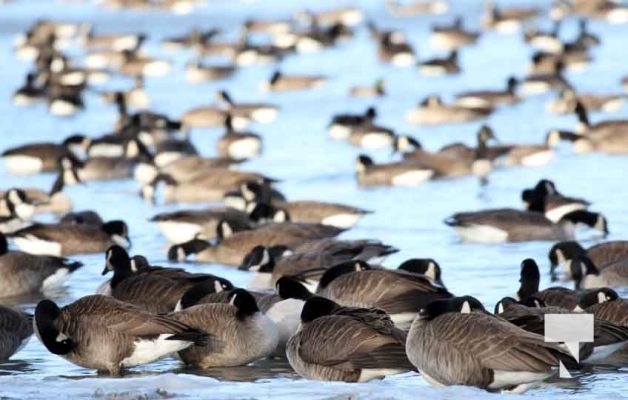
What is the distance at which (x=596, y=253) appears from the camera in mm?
13188

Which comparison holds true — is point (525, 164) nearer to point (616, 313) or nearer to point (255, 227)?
point (255, 227)

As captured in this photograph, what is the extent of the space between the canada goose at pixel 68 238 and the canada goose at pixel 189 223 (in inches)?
39.4

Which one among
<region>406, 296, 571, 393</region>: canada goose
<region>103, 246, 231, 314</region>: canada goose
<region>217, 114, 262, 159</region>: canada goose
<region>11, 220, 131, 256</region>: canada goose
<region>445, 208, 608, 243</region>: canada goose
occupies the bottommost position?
<region>406, 296, 571, 393</region>: canada goose

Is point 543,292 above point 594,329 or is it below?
above

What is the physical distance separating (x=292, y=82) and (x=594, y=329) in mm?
24589

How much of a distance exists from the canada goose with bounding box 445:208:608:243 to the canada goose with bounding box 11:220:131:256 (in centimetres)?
360

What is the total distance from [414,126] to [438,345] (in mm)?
19474

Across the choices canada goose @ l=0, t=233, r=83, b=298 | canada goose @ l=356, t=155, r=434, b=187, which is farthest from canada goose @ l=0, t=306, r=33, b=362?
canada goose @ l=356, t=155, r=434, b=187

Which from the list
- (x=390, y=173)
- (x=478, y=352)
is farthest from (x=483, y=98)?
(x=478, y=352)

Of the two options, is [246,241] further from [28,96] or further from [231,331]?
[28,96]

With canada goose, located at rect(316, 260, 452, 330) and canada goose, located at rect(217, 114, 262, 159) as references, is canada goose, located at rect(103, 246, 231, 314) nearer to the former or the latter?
canada goose, located at rect(316, 260, 452, 330)

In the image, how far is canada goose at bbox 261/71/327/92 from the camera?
3353 cm

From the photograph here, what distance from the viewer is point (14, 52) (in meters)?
45.4

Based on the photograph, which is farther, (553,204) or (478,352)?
(553,204)
